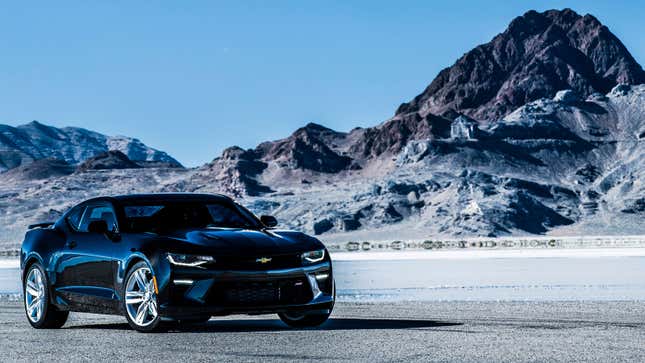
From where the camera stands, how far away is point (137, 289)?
11625 millimetres

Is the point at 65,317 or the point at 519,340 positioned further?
the point at 65,317

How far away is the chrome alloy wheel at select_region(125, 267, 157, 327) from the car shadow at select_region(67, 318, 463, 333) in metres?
0.25

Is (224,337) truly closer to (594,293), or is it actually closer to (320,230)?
(594,293)

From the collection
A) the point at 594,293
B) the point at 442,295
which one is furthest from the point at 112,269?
the point at 594,293

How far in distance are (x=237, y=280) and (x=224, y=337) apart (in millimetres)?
607

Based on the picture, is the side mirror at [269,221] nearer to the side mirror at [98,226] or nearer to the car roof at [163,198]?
the car roof at [163,198]

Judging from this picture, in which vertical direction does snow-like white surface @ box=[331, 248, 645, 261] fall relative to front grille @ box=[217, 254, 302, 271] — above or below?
below

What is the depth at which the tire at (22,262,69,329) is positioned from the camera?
1305 cm

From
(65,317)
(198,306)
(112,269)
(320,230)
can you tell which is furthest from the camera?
(320,230)

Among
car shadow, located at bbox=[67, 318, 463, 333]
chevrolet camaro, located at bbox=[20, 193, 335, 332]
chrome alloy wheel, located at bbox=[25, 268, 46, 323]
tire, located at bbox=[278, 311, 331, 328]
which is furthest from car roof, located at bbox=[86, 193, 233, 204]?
tire, located at bbox=[278, 311, 331, 328]

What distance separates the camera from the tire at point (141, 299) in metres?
11.4

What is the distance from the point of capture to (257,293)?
11344 millimetres

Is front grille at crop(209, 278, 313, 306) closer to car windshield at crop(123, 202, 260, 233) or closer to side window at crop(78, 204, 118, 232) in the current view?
car windshield at crop(123, 202, 260, 233)

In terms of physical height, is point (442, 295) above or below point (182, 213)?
below
